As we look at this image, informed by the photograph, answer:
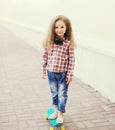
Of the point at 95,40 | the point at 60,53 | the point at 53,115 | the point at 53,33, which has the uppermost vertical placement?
the point at 53,33

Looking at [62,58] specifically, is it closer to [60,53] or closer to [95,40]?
[60,53]

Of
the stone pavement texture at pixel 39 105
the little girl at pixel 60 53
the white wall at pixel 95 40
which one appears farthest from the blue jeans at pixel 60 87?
the white wall at pixel 95 40

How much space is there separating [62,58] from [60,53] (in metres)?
0.06

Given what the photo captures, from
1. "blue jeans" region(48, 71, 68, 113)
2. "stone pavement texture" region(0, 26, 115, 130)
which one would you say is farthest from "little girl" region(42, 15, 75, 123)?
"stone pavement texture" region(0, 26, 115, 130)

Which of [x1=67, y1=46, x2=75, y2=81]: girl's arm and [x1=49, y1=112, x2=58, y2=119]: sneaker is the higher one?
[x1=67, y1=46, x2=75, y2=81]: girl's arm

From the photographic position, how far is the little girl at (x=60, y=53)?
3.14 meters

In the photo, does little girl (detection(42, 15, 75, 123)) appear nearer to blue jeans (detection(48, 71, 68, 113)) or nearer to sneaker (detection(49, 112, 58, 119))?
blue jeans (detection(48, 71, 68, 113))

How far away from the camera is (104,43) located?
4328mm

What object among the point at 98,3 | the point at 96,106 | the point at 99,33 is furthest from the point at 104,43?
the point at 96,106

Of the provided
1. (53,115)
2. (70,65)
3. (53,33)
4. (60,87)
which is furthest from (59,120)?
(53,33)

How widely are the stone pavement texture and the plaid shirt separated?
2.12 feet

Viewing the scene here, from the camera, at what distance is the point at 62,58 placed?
316 centimetres

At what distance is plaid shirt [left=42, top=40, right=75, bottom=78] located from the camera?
124 inches

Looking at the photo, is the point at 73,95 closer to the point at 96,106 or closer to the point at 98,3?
the point at 96,106
